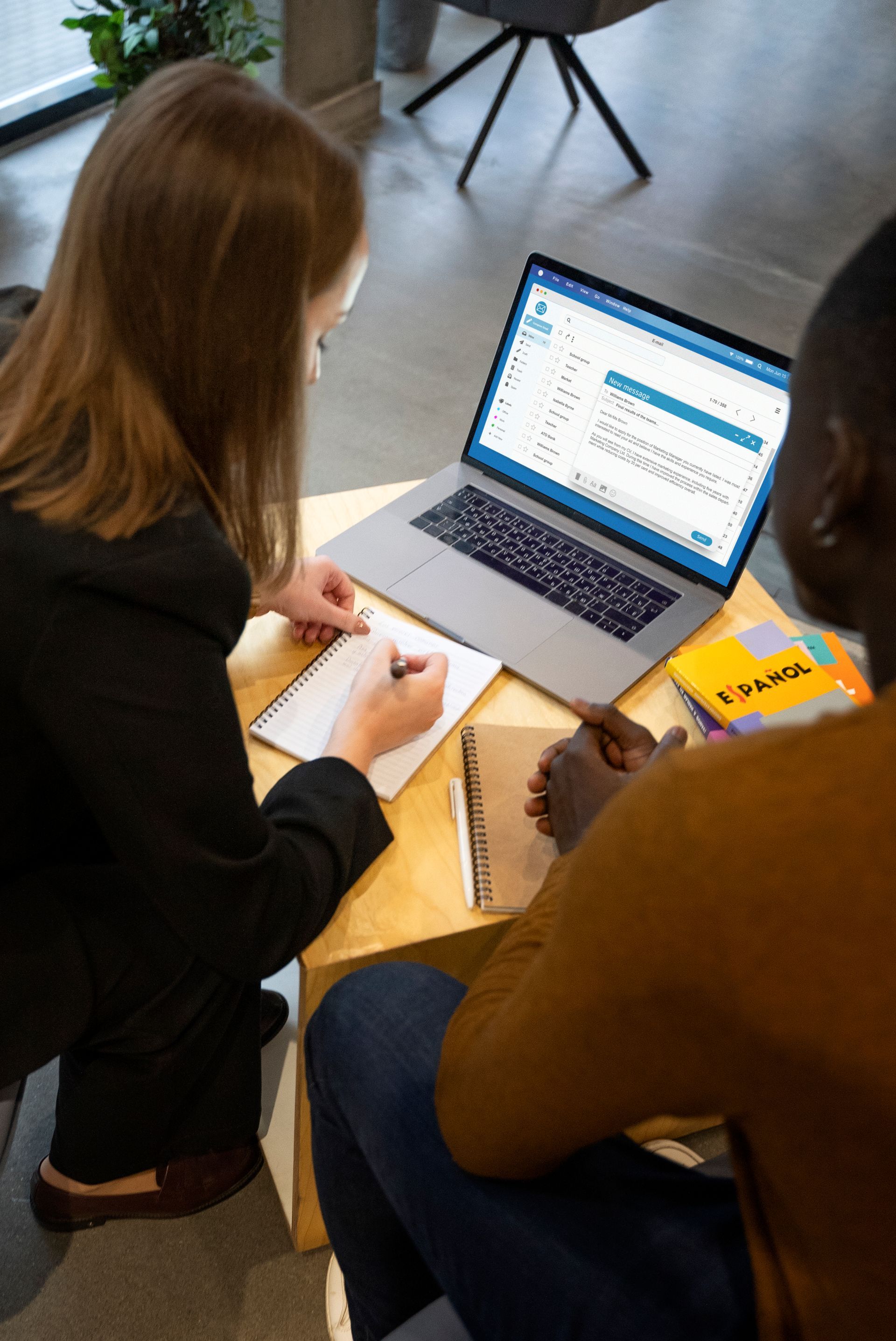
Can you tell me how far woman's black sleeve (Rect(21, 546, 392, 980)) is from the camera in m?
0.83

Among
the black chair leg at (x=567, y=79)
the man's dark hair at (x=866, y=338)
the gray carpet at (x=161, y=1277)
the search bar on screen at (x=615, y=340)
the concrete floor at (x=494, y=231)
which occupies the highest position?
the man's dark hair at (x=866, y=338)

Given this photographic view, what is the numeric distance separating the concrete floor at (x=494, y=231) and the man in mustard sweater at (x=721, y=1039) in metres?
0.60

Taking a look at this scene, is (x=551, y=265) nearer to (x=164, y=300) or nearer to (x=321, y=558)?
(x=321, y=558)

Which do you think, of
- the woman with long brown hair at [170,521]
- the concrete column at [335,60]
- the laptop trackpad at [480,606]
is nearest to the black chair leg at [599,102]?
the concrete column at [335,60]

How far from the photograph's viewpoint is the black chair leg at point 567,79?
12.8 feet

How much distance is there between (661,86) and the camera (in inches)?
176

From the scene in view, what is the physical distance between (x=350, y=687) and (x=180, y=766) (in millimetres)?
318

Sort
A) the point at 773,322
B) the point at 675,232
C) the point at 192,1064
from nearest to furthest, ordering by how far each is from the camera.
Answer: the point at 192,1064 < the point at 773,322 < the point at 675,232

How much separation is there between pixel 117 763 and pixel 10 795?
226 mm

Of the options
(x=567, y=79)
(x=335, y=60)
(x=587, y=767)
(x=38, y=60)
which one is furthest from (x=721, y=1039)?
(x=567, y=79)

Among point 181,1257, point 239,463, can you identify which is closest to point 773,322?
point 239,463

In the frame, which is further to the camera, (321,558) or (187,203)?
(321,558)

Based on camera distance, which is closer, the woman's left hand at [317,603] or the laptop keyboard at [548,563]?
the woman's left hand at [317,603]

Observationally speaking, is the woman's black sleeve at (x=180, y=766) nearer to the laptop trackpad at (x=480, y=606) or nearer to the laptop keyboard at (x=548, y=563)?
the laptop trackpad at (x=480, y=606)
